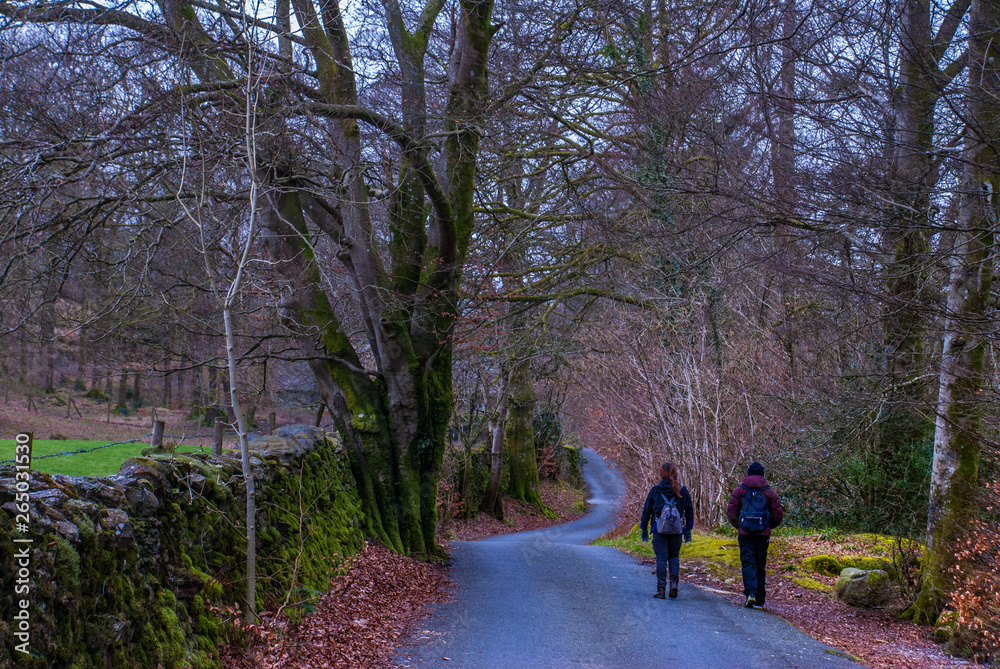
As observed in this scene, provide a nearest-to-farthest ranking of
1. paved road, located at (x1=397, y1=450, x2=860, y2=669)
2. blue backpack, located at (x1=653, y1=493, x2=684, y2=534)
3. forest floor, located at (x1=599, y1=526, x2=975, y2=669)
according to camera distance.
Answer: paved road, located at (x1=397, y1=450, x2=860, y2=669) < forest floor, located at (x1=599, y1=526, x2=975, y2=669) < blue backpack, located at (x1=653, y1=493, x2=684, y2=534)

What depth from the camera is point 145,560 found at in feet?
14.7

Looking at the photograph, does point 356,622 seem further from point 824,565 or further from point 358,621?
point 824,565

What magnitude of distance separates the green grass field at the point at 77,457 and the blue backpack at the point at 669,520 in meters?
9.22

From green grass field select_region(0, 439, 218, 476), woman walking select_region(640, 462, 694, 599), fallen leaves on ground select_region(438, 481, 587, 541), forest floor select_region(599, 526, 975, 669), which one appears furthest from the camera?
fallen leaves on ground select_region(438, 481, 587, 541)

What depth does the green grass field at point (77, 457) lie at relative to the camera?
16.3m

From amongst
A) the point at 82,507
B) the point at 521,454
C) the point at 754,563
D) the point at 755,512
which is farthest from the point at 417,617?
the point at 521,454

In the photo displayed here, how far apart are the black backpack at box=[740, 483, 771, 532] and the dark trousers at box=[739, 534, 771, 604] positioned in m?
0.13

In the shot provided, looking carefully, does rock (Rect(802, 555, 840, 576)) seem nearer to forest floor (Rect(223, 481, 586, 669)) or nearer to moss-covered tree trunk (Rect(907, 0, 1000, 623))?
moss-covered tree trunk (Rect(907, 0, 1000, 623))

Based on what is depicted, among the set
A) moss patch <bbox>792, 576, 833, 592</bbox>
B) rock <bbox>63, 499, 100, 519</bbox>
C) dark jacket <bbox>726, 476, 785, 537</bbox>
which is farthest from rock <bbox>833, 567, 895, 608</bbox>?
rock <bbox>63, 499, 100, 519</bbox>

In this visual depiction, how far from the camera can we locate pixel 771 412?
14078mm

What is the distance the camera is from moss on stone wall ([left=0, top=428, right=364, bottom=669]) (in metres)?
3.44

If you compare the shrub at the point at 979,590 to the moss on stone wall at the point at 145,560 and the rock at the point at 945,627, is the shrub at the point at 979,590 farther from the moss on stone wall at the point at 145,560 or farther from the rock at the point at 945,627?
the moss on stone wall at the point at 145,560

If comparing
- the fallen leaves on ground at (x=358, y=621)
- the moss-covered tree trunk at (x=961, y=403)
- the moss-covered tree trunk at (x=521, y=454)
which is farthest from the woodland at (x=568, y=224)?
the moss-covered tree trunk at (x=521, y=454)

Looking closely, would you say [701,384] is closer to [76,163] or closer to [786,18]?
[786,18]
